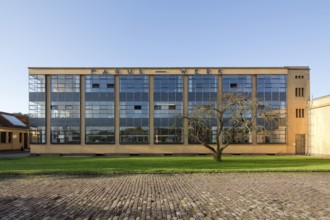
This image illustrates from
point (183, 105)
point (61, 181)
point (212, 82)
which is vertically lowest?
point (61, 181)

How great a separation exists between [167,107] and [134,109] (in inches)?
190

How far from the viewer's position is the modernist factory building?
126ft

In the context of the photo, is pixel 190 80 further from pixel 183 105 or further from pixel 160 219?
pixel 160 219

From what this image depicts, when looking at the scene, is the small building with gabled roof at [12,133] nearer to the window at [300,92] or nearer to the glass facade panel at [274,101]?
the glass facade panel at [274,101]

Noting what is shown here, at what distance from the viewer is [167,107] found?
38969 mm

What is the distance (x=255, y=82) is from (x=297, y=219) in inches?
1333

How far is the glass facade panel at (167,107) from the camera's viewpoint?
38.7 metres

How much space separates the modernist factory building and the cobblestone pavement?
953 inches

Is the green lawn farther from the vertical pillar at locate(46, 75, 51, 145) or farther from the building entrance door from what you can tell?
the building entrance door

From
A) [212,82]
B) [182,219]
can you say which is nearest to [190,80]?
[212,82]

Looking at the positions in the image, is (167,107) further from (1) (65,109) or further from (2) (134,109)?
(1) (65,109)

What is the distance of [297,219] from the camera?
7438mm

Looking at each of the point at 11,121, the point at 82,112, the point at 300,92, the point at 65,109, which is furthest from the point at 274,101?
Result: the point at 11,121

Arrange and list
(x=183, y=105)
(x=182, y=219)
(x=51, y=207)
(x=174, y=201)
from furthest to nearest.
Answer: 1. (x=183, y=105)
2. (x=174, y=201)
3. (x=51, y=207)
4. (x=182, y=219)
